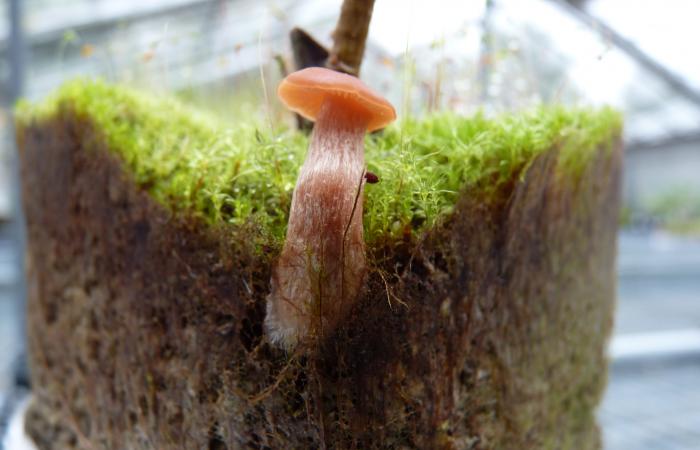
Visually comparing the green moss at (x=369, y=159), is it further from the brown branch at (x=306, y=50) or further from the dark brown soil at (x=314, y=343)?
the brown branch at (x=306, y=50)

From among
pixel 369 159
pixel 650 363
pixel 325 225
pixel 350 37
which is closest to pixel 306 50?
pixel 350 37

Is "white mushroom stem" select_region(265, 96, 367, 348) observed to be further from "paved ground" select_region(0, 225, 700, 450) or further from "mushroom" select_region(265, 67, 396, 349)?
"paved ground" select_region(0, 225, 700, 450)

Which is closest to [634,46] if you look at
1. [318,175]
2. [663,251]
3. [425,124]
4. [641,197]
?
[663,251]

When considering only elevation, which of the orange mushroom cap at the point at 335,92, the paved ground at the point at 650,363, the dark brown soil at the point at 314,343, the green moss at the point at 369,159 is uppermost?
the orange mushroom cap at the point at 335,92

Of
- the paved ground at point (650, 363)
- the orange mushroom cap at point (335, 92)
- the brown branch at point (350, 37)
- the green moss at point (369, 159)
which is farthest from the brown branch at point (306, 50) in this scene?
the paved ground at point (650, 363)

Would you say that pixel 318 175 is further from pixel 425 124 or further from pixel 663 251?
pixel 663 251

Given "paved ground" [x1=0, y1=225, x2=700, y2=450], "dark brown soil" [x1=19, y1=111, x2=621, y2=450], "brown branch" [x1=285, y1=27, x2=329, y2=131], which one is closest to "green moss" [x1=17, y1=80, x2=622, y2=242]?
"dark brown soil" [x1=19, y1=111, x2=621, y2=450]

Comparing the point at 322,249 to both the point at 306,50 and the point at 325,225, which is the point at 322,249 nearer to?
the point at 325,225
